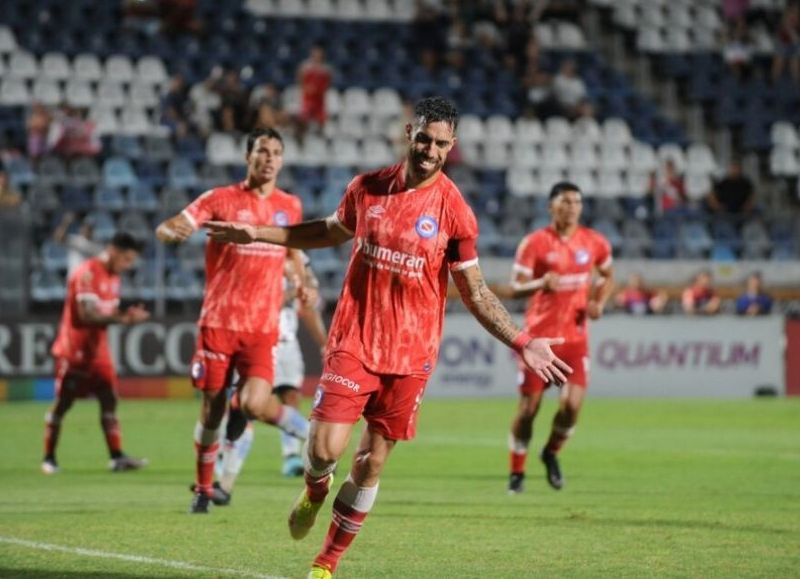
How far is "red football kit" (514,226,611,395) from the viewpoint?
577 inches

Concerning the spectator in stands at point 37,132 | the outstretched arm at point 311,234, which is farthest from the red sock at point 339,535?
the spectator in stands at point 37,132

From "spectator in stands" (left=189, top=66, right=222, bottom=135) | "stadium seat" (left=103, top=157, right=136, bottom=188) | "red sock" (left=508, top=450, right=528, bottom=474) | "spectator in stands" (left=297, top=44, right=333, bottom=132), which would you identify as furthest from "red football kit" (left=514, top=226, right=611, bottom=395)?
"spectator in stands" (left=297, top=44, right=333, bottom=132)

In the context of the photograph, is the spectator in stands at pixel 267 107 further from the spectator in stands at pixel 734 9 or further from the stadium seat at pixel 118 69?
the spectator in stands at pixel 734 9

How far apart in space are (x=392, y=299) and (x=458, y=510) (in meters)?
4.45

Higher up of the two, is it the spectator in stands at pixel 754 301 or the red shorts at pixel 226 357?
the red shorts at pixel 226 357

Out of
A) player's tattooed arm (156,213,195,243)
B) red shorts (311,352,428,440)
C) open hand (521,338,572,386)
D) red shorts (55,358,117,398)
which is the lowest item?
red shorts (55,358,117,398)

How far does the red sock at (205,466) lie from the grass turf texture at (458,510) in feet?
0.84

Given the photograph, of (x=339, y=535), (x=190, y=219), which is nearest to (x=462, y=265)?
(x=339, y=535)

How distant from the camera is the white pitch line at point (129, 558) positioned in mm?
9047

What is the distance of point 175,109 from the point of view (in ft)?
97.0

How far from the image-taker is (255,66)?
31953 mm

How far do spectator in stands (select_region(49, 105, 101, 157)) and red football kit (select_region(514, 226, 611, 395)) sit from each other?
580 inches

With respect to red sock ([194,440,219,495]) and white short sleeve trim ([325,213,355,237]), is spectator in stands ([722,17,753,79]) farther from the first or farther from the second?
white short sleeve trim ([325,213,355,237])

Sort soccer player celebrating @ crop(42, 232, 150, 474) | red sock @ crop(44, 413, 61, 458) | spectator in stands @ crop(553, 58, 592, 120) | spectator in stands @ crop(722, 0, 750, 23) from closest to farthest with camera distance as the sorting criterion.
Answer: red sock @ crop(44, 413, 61, 458)
soccer player celebrating @ crop(42, 232, 150, 474)
spectator in stands @ crop(553, 58, 592, 120)
spectator in stands @ crop(722, 0, 750, 23)
